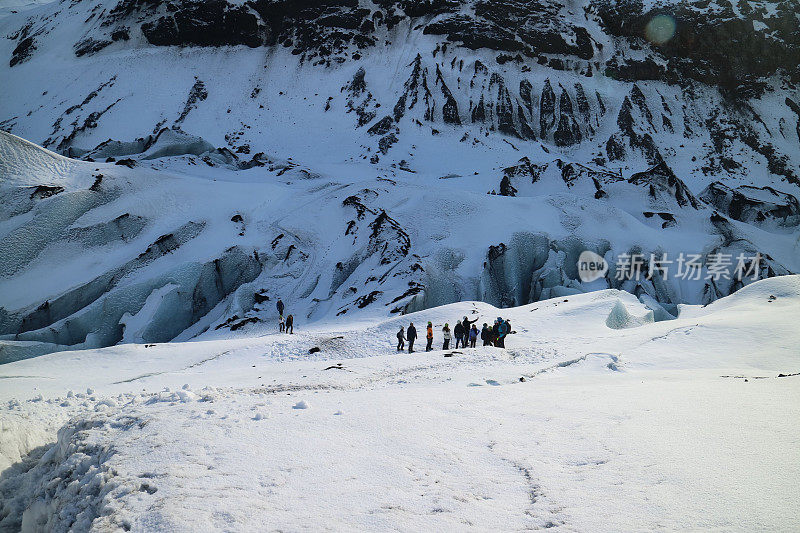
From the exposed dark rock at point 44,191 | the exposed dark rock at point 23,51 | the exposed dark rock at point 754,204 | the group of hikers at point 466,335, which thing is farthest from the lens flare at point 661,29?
the exposed dark rock at point 23,51

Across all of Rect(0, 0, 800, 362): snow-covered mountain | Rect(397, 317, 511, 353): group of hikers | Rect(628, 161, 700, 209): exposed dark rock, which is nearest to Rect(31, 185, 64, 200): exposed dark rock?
Rect(0, 0, 800, 362): snow-covered mountain

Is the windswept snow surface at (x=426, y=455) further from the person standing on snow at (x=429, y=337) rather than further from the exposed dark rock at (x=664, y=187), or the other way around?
the exposed dark rock at (x=664, y=187)

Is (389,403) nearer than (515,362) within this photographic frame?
Yes

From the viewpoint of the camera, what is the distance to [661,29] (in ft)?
272

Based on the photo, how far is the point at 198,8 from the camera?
86.1 meters

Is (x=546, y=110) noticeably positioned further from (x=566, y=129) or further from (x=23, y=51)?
(x=23, y=51)

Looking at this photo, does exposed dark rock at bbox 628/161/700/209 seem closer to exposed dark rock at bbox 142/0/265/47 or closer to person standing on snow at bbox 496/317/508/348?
person standing on snow at bbox 496/317/508/348

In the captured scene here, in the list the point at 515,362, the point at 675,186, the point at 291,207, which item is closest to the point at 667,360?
the point at 515,362

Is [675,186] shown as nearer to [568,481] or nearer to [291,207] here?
[291,207]

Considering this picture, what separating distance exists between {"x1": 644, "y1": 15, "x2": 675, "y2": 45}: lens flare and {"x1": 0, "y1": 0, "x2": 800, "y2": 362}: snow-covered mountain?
12.7 inches

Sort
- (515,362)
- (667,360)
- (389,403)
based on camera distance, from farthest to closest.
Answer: (515,362) < (667,360) < (389,403)

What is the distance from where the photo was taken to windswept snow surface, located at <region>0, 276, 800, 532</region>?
15.2 ft

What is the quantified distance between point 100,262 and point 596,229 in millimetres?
34247

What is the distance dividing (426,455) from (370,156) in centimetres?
5921
